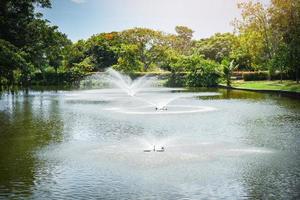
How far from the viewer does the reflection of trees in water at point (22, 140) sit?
10844mm

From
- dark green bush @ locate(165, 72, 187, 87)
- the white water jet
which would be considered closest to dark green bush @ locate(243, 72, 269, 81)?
dark green bush @ locate(165, 72, 187, 87)

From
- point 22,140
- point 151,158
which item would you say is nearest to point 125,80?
point 22,140

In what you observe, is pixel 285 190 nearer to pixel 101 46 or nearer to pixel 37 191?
pixel 37 191

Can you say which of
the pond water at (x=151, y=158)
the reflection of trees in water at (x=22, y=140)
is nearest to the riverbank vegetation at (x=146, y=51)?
the reflection of trees in water at (x=22, y=140)

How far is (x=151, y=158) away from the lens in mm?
13422

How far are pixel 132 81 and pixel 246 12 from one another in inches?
1058

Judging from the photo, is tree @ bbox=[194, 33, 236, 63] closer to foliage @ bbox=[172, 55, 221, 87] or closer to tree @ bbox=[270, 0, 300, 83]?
foliage @ bbox=[172, 55, 221, 87]

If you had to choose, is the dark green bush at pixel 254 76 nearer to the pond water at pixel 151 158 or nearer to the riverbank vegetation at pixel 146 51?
the riverbank vegetation at pixel 146 51

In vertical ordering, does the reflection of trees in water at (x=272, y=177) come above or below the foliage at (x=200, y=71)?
below

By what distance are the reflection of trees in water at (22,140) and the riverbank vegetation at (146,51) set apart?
994 centimetres

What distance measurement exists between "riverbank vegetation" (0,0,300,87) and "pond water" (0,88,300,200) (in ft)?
57.5

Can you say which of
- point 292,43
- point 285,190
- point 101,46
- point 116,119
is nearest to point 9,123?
point 116,119

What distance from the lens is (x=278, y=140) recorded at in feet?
54.6

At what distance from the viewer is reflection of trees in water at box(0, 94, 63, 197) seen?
35.6 feet
